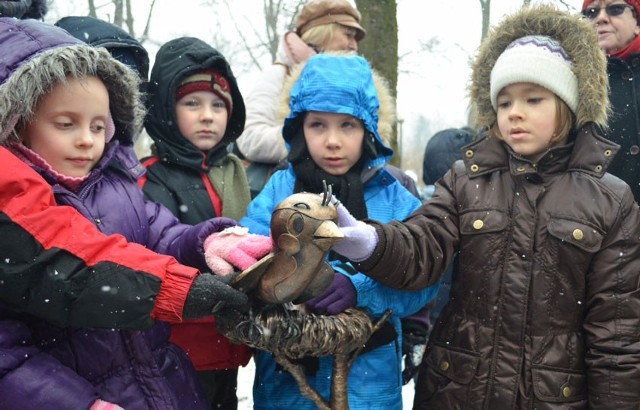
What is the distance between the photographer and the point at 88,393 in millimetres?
1774

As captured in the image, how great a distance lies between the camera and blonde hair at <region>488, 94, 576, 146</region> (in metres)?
2.57

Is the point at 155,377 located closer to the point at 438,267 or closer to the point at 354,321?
the point at 354,321

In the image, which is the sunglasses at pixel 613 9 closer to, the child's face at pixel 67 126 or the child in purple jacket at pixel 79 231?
the child in purple jacket at pixel 79 231

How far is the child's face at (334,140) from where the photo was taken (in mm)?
2787

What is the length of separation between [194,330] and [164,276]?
94cm

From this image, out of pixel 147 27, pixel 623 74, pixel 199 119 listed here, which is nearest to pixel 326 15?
pixel 199 119

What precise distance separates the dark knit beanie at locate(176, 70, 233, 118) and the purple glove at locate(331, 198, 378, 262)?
4.02ft

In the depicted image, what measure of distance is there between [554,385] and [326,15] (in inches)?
118

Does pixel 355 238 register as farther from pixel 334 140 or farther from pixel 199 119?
pixel 199 119

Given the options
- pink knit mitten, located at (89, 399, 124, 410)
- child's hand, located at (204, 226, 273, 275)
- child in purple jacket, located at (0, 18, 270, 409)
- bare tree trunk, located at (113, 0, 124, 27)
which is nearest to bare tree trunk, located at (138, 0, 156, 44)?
bare tree trunk, located at (113, 0, 124, 27)

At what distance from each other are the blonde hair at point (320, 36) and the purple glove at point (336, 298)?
240cm

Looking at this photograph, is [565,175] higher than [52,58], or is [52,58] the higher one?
[52,58]

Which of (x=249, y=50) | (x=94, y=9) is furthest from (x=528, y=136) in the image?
(x=249, y=50)

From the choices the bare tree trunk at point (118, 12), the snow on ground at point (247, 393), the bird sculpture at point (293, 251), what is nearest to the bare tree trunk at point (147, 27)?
the bare tree trunk at point (118, 12)
